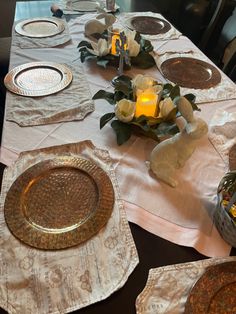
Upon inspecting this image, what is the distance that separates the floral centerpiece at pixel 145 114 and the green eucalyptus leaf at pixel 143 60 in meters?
0.32

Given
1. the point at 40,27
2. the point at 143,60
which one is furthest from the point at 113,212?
the point at 40,27

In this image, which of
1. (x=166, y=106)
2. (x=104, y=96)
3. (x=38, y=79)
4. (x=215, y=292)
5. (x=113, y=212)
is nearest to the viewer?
(x=215, y=292)

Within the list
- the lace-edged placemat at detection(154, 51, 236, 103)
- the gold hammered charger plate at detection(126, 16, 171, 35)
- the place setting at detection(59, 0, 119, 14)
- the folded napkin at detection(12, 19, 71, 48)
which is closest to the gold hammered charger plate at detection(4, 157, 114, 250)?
the lace-edged placemat at detection(154, 51, 236, 103)

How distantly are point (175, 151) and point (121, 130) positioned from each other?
7.4 inches

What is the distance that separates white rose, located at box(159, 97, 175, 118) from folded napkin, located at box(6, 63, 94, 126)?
24cm

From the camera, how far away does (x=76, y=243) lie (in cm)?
55

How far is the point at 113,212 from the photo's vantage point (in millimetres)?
612

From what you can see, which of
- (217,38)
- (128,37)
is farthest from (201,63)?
(217,38)

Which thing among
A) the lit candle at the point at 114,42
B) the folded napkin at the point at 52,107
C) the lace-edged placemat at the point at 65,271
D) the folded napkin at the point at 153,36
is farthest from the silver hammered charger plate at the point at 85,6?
the lace-edged placemat at the point at 65,271

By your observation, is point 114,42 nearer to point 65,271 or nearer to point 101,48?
point 101,48

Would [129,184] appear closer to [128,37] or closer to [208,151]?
[208,151]

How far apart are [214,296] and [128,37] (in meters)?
0.91

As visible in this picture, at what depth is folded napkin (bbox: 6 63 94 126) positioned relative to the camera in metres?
0.85

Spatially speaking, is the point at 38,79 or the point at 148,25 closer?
the point at 38,79
